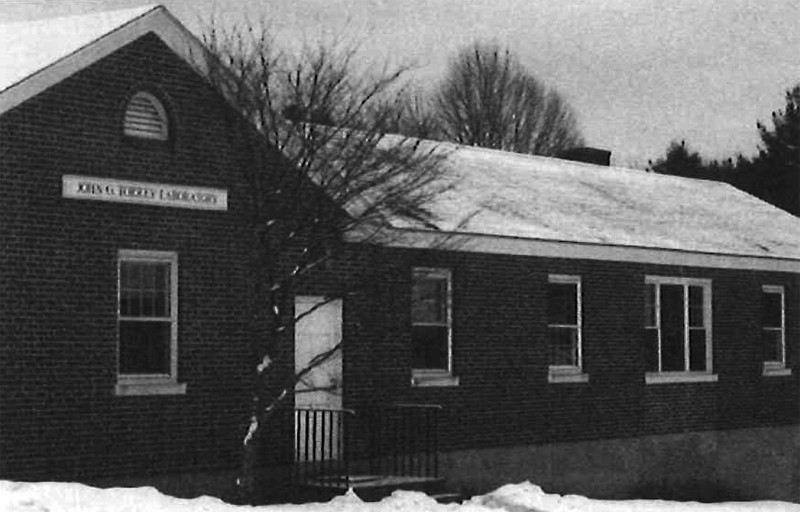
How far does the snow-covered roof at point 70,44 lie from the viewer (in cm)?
1633

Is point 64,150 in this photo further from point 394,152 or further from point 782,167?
point 782,167

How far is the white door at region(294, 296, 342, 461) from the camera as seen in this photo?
64.1 ft

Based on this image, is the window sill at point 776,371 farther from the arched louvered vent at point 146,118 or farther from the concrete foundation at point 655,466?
the arched louvered vent at point 146,118

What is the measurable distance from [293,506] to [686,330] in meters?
12.1

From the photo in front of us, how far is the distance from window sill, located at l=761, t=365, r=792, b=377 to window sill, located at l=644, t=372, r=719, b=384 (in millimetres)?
1871

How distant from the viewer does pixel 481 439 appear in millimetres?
22359

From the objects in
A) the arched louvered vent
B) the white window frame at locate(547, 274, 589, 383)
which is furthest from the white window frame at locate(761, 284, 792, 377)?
the arched louvered vent

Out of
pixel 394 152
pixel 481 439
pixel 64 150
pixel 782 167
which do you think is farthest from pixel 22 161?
pixel 782 167

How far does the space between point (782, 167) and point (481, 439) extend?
37306 mm

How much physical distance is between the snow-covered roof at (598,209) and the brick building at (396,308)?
0.29ft

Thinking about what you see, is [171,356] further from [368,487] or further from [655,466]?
[655,466]

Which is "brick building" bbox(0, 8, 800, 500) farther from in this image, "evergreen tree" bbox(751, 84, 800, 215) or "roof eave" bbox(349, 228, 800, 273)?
"evergreen tree" bbox(751, 84, 800, 215)

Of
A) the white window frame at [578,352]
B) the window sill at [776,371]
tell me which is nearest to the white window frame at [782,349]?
the window sill at [776,371]

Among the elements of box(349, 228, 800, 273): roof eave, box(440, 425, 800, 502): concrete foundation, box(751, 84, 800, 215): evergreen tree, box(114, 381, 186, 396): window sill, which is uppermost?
box(751, 84, 800, 215): evergreen tree
